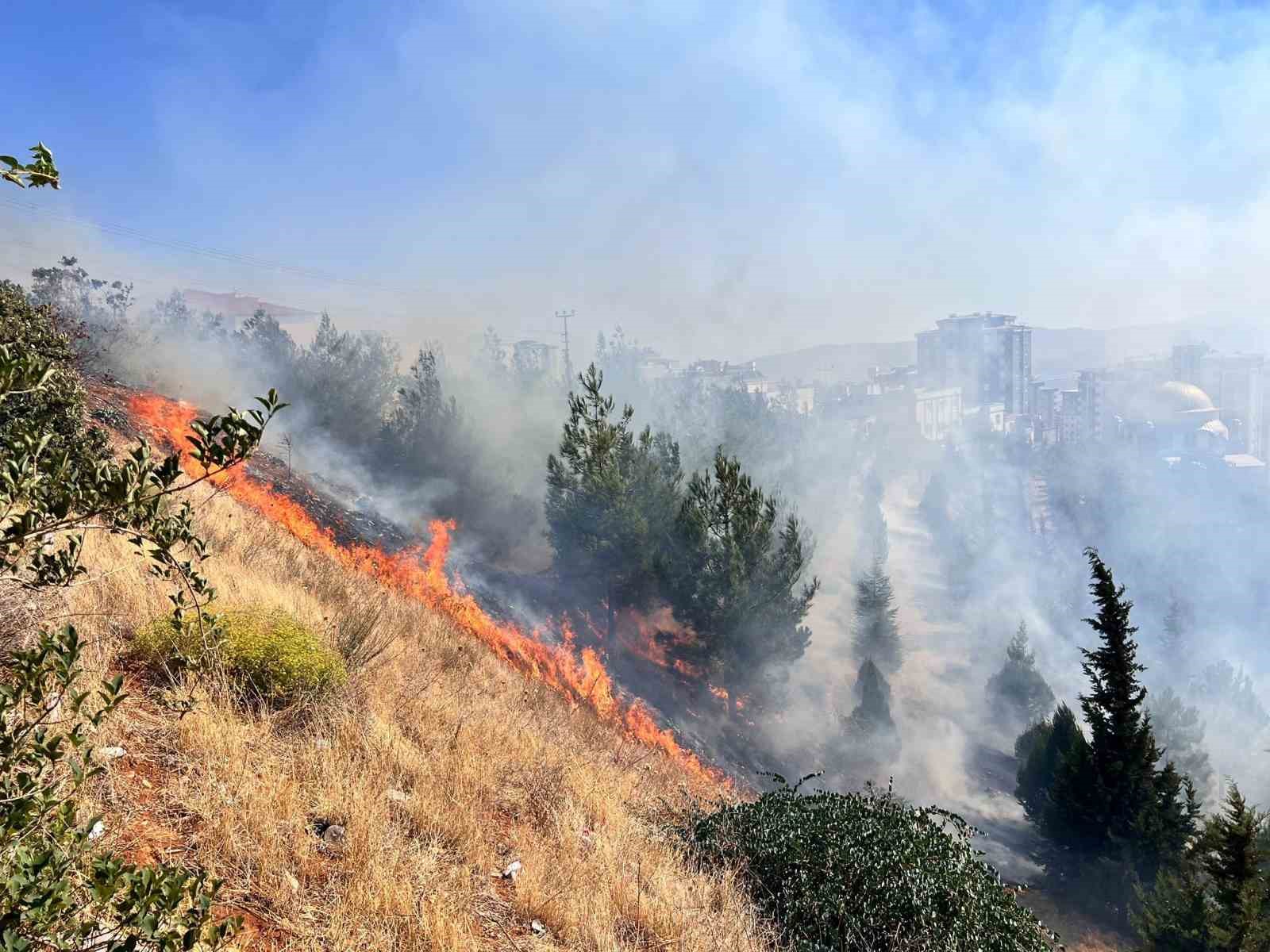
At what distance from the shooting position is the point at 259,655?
5410 millimetres

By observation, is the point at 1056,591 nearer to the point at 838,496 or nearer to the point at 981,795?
the point at 838,496

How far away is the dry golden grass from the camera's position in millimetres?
3436

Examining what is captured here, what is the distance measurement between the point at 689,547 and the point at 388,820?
69.2 ft

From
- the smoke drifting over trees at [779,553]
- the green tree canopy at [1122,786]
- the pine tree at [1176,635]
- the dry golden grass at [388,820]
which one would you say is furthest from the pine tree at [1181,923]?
the pine tree at [1176,635]

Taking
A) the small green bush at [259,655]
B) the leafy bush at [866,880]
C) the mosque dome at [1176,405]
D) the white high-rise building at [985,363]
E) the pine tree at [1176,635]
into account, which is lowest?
the pine tree at [1176,635]

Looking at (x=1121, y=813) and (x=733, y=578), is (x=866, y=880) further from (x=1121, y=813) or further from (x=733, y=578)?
(x=733, y=578)

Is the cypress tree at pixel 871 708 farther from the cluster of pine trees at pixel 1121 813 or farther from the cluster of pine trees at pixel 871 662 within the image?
the cluster of pine trees at pixel 1121 813

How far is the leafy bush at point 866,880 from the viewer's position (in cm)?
484

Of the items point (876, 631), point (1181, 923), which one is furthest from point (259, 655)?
point (876, 631)

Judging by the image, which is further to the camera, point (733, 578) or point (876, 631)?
point (876, 631)

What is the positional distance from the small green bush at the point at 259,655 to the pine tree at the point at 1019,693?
134 feet

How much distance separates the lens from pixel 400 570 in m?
22.4

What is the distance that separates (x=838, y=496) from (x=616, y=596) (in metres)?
42.9

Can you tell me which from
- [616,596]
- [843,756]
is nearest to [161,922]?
[616,596]
